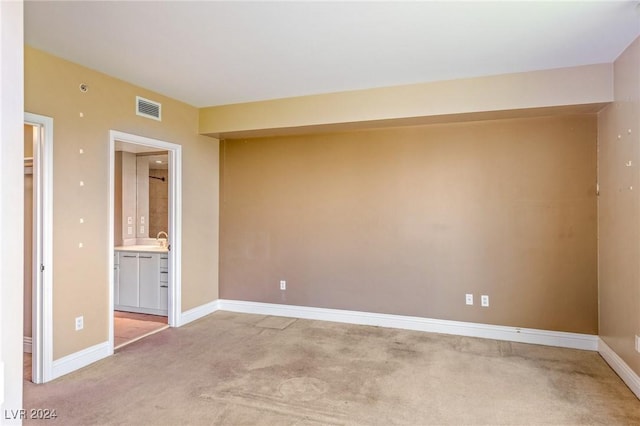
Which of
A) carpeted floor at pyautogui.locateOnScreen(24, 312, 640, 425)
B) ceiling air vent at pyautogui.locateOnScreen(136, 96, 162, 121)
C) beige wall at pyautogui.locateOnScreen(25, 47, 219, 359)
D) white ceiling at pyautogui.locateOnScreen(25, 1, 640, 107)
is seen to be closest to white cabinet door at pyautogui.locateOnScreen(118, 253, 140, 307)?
carpeted floor at pyautogui.locateOnScreen(24, 312, 640, 425)

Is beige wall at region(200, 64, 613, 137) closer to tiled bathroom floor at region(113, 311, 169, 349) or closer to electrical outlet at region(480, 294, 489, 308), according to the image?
electrical outlet at region(480, 294, 489, 308)

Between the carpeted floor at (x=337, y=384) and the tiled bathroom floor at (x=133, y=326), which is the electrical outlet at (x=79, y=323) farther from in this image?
the tiled bathroom floor at (x=133, y=326)

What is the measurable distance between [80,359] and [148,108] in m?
2.48

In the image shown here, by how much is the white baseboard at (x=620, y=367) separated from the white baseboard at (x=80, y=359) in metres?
4.34

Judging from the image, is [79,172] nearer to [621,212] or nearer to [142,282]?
[142,282]

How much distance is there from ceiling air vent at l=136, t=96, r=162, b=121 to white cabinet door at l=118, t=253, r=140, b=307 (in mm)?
1928

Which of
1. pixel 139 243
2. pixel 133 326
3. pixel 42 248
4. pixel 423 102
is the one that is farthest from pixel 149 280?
pixel 423 102

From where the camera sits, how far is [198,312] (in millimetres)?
4703

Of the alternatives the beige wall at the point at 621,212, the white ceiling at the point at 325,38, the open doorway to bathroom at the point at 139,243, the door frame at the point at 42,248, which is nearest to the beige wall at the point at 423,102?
the white ceiling at the point at 325,38

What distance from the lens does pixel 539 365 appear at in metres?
3.26

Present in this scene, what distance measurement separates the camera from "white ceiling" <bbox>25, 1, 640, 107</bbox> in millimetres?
2311

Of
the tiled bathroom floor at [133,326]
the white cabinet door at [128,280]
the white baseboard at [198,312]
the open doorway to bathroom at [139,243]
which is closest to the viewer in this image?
the tiled bathroom floor at [133,326]

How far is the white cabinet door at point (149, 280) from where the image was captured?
4.77 metres

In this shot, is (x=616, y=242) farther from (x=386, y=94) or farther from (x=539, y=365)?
(x=386, y=94)
